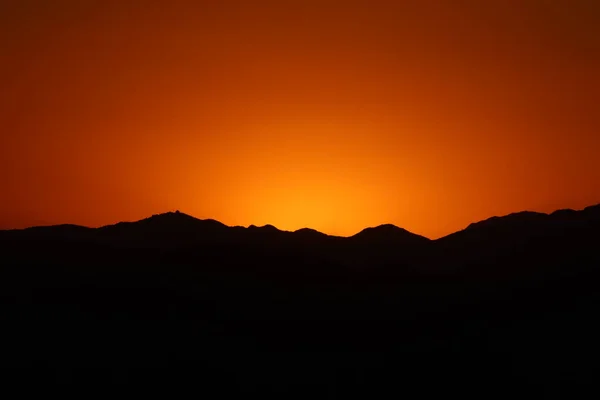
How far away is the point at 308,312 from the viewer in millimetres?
62281

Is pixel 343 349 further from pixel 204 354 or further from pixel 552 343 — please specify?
pixel 552 343

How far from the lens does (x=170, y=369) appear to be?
5238 centimetres

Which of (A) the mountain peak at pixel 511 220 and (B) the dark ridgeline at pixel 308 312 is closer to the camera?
(B) the dark ridgeline at pixel 308 312

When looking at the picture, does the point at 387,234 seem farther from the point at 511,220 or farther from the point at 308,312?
the point at 308,312

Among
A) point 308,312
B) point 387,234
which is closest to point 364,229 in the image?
point 387,234

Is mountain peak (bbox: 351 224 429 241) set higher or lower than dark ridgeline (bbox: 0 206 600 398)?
higher

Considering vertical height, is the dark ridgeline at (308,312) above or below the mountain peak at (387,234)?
below

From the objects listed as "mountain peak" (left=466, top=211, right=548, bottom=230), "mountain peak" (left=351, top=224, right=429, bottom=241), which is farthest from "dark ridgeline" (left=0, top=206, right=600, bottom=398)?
"mountain peak" (left=351, top=224, right=429, bottom=241)

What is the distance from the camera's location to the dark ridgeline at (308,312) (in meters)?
52.8

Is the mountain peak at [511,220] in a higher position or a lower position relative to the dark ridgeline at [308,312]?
higher

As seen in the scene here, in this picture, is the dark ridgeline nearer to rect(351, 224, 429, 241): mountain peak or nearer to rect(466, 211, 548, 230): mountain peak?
rect(466, 211, 548, 230): mountain peak

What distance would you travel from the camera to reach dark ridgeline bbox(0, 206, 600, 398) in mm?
52781

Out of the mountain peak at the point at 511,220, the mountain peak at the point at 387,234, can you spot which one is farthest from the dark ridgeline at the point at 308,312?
the mountain peak at the point at 387,234

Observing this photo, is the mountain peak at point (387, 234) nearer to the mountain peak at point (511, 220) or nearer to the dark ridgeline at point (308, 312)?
the dark ridgeline at point (308, 312)
